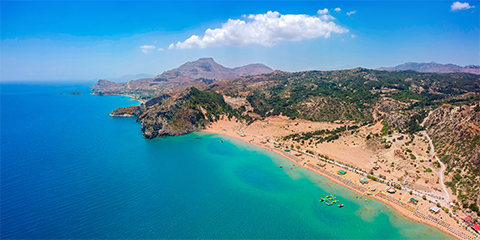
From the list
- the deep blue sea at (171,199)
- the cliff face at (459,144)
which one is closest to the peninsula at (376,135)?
the cliff face at (459,144)

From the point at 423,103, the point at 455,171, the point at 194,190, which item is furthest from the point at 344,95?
the point at 194,190

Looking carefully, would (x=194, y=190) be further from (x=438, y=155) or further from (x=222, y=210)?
(x=438, y=155)

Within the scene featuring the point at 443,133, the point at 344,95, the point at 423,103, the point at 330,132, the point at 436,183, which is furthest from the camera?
the point at 344,95

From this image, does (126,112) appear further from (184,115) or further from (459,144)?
(459,144)

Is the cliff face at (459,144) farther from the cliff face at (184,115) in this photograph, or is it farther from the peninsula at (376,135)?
the cliff face at (184,115)

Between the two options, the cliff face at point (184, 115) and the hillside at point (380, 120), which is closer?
the hillside at point (380, 120)

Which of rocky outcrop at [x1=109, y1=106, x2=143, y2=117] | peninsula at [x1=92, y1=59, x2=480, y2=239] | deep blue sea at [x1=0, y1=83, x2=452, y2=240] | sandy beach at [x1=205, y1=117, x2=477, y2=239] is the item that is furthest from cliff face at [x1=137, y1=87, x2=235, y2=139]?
rocky outcrop at [x1=109, y1=106, x2=143, y2=117]

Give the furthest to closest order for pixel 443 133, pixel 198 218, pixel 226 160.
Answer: pixel 226 160 < pixel 443 133 < pixel 198 218
